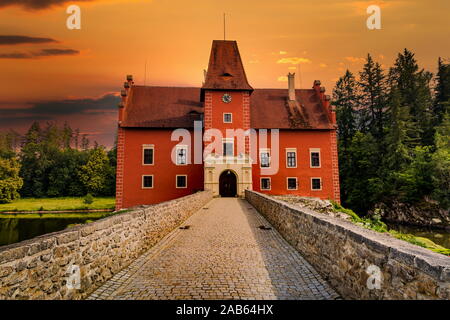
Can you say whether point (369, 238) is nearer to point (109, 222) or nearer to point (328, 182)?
point (109, 222)

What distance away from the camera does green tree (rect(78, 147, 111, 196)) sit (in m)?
55.9

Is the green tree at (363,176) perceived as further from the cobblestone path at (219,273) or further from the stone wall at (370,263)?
the stone wall at (370,263)

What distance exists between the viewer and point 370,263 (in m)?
3.45

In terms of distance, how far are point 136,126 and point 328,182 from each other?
20.6 metres

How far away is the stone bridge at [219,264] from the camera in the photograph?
291 cm

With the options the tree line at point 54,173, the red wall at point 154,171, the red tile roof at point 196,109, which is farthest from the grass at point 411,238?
the tree line at point 54,173

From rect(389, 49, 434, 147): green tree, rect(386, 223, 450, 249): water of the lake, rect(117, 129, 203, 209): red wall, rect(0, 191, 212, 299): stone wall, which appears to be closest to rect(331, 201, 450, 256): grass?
rect(0, 191, 212, 299): stone wall

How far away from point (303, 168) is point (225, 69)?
13100 mm

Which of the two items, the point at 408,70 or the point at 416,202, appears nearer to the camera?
the point at 416,202

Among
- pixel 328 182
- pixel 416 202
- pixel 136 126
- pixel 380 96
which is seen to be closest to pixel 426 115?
pixel 380 96

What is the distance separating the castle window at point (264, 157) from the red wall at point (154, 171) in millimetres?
6344

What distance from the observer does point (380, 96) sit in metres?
39.5
